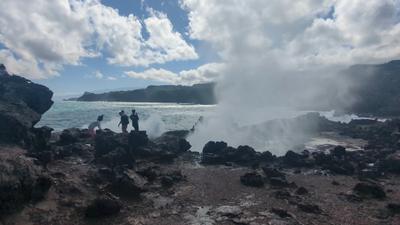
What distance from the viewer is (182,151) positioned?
3419cm

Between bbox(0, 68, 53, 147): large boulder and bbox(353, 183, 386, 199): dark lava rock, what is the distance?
24065 millimetres

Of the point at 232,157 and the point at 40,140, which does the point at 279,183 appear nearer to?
the point at 232,157

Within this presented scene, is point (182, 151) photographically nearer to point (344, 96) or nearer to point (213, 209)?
point (213, 209)

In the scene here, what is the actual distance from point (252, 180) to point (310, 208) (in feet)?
18.0

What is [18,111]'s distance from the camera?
1305 inches

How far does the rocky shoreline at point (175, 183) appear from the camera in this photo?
53.4 feet

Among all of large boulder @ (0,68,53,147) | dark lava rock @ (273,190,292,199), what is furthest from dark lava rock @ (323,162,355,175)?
large boulder @ (0,68,53,147)

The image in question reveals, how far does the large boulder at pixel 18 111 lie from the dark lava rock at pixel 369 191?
79.0ft

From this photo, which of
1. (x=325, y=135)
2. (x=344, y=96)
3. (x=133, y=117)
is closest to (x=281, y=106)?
(x=344, y=96)

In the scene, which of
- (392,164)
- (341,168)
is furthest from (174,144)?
(392,164)

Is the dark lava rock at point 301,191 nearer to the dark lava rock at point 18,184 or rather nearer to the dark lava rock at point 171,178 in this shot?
the dark lava rock at point 171,178

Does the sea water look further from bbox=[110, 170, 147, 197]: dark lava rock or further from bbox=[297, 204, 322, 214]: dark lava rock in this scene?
bbox=[297, 204, 322, 214]: dark lava rock

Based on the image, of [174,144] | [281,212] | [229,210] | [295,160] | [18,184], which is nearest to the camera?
[18,184]

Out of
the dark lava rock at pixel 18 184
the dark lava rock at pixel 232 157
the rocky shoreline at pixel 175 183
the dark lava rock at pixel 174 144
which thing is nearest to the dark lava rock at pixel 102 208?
the rocky shoreline at pixel 175 183
